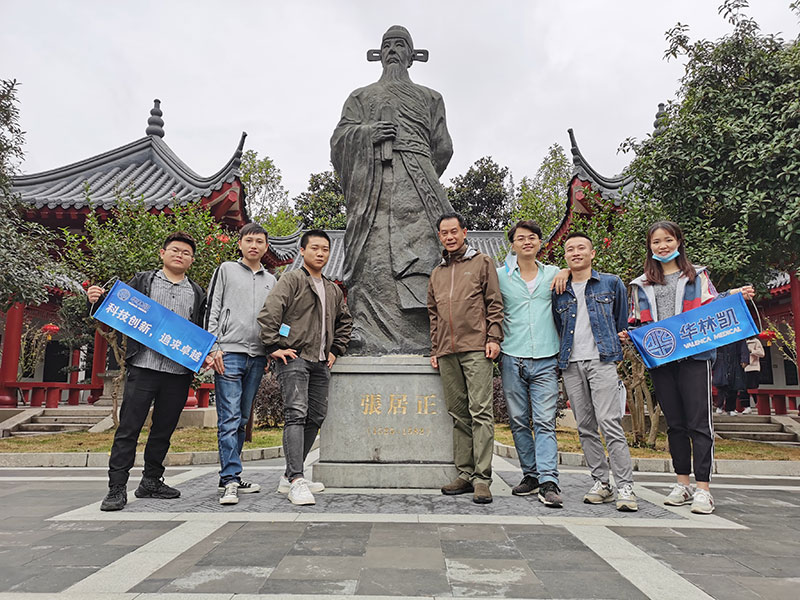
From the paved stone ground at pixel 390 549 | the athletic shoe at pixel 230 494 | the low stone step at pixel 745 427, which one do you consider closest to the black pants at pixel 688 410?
the paved stone ground at pixel 390 549

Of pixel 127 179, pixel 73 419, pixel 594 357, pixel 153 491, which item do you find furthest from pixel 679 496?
pixel 127 179

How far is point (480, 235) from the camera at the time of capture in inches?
958

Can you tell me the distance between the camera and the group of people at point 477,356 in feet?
12.1

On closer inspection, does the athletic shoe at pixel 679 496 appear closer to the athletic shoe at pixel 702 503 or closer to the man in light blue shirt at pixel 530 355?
the athletic shoe at pixel 702 503

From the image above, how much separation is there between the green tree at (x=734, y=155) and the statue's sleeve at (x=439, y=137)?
3.43 metres

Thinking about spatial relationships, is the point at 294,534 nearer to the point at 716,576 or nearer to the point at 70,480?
the point at 716,576

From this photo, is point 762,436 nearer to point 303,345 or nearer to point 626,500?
point 626,500

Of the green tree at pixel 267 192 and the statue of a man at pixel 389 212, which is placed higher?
the green tree at pixel 267 192

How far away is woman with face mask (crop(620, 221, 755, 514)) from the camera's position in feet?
11.8

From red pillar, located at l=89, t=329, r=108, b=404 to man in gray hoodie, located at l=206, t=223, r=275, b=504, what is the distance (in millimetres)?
9640

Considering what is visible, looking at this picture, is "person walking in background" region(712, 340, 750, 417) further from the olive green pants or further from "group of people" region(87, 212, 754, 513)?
the olive green pants

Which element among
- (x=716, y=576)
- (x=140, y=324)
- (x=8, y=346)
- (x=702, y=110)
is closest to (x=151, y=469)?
(x=140, y=324)

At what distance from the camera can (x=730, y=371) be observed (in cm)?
865

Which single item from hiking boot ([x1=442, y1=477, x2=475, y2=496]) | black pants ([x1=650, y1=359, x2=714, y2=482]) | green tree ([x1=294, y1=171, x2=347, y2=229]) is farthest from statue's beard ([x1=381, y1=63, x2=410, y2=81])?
green tree ([x1=294, y1=171, x2=347, y2=229])
